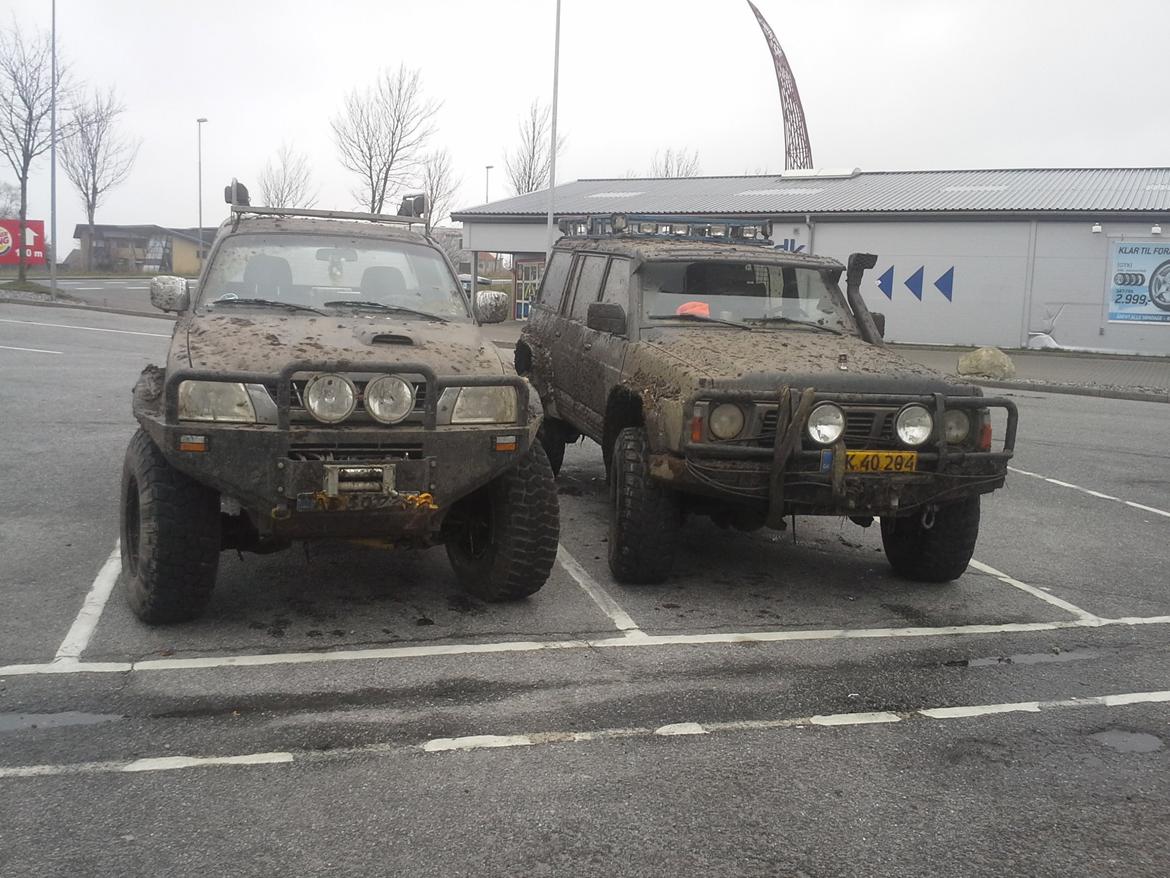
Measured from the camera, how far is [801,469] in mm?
5574

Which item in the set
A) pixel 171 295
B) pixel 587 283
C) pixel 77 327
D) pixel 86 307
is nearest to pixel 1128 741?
pixel 587 283

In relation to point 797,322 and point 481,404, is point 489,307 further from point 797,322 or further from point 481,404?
point 797,322

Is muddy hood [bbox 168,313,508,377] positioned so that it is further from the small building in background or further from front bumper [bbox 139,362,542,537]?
the small building in background

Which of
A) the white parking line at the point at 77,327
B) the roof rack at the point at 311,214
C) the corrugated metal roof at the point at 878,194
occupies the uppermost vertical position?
the corrugated metal roof at the point at 878,194

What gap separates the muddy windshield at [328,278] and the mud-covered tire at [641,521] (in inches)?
49.4

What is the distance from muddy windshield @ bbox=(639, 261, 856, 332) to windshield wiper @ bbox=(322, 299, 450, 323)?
1.44 m

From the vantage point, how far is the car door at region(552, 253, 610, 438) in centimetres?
740

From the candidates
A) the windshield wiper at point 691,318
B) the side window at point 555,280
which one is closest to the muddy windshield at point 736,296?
the windshield wiper at point 691,318

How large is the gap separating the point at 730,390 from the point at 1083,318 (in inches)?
976

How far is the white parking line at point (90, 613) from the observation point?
483 cm

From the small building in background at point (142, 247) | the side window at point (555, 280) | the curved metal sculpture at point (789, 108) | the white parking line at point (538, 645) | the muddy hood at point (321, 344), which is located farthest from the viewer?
the small building in background at point (142, 247)

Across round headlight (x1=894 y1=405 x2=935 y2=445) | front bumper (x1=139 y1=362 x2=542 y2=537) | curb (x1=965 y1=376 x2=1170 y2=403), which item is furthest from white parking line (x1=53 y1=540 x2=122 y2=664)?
curb (x1=965 y1=376 x2=1170 y2=403)

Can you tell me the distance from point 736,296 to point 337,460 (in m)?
3.21

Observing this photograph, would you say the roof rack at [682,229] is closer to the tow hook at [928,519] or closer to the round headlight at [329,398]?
the tow hook at [928,519]
